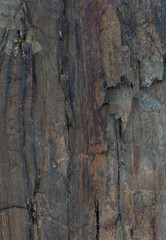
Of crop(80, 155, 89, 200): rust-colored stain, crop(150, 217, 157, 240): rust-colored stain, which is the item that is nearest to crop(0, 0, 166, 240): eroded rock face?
crop(80, 155, 89, 200): rust-colored stain

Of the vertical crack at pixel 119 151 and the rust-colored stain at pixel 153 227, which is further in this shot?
the rust-colored stain at pixel 153 227

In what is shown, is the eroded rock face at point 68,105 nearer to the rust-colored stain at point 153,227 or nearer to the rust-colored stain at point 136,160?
the rust-colored stain at point 136,160

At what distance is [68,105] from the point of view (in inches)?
124

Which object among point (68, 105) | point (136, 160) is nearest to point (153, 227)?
point (136, 160)

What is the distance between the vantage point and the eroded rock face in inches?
123

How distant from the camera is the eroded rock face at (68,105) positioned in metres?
3.13

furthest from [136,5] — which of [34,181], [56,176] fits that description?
[34,181]

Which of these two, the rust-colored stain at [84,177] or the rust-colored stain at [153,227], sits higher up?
the rust-colored stain at [84,177]

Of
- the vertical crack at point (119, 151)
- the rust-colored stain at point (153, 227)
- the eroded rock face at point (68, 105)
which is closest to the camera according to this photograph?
the eroded rock face at point (68, 105)

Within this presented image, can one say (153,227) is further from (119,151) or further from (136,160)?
(119,151)

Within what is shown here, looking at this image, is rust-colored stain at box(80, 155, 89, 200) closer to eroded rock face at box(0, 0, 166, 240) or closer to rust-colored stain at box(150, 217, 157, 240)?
eroded rock face at box(0, 0, 166, 240)

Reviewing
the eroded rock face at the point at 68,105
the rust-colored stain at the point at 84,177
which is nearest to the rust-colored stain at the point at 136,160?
the eroded rock face at the point at 68,105

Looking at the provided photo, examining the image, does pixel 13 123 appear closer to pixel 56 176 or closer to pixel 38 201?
pixel 56 176

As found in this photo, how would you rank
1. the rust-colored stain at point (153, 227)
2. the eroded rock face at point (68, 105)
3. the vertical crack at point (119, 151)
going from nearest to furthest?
1. the eroded rock face at point (68, 105)
2. the vertical crack at point (119, 151)
3. the rust-colored stain at point (153, 227)
